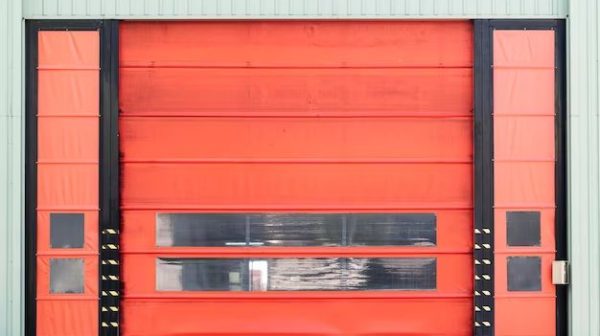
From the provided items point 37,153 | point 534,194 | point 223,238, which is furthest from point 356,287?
point 37,153

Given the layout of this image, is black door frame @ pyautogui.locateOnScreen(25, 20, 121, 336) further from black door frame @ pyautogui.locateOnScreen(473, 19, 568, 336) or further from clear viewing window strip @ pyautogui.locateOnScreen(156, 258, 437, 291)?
black door frame @ pyautogui.locateOnScreen(473, 19, 568, 336)

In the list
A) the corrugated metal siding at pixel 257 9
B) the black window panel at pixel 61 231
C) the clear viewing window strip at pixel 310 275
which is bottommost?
the clear viewing window strip at pixel 310 275

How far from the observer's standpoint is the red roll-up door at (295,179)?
16.9 feet

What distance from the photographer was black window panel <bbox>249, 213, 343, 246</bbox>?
5.16 metres

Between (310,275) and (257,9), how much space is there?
76.7 inches

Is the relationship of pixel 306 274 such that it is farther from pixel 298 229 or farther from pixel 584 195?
pixel 584 195

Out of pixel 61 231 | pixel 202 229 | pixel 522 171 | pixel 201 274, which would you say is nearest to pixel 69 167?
pixel 61 231

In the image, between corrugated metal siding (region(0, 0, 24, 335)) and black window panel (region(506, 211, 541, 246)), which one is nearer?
corrugated metal siding (region(0, 0, 24, 335))

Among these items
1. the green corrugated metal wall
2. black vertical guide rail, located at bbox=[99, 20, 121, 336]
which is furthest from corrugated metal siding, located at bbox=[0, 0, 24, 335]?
black vertical guide rail, located at bbox=[99, 20, 121, 336]

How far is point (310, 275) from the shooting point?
5.17m

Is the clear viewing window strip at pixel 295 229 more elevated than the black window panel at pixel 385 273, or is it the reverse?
the clear viewing window strip at pixel 295 229

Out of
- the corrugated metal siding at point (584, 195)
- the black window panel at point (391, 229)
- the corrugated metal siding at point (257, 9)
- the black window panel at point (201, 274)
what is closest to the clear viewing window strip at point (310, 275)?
the black window panel at point (201, 274)

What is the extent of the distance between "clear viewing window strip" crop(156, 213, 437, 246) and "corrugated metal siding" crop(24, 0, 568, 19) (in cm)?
143

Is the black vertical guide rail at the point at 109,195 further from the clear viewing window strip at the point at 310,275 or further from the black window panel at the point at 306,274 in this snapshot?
the black window panel at the point at 306,274
